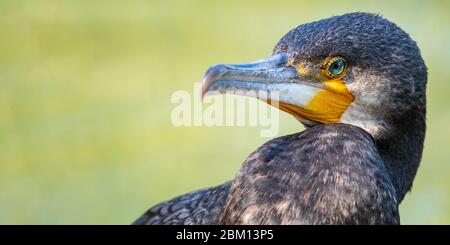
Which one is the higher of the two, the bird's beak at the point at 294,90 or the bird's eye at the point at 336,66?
the bird's eye at the point at 336,66

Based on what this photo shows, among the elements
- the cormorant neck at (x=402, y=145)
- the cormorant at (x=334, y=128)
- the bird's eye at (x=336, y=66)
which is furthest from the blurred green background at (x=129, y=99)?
the bird's eye at (x=336, y=66)

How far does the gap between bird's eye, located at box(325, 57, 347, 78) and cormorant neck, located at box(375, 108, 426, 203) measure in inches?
10.0

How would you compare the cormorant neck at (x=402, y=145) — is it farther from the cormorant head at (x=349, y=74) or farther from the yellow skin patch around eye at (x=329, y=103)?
the yellow skin patch around eye at (x=329, y=103)

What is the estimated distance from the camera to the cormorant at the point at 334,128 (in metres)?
2.87

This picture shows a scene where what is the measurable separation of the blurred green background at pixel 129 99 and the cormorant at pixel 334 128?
2499 mm

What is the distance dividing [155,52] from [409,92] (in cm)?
420

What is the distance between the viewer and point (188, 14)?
7.25 meters

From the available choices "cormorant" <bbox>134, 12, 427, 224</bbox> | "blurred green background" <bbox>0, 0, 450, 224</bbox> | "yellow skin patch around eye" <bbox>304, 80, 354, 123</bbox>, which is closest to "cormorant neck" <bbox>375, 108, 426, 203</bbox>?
"cormorant" <bbox>134, 12, 427, 224</bbox>

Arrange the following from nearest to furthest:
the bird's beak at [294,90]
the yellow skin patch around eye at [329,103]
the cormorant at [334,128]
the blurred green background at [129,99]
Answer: the cormorant at [334,128], the bird's beak at [294,90], the yellow skin patch around eye at [329,103], the blurred green background at [129,99]

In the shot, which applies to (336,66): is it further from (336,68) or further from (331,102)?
(331,102)

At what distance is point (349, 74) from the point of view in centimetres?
316

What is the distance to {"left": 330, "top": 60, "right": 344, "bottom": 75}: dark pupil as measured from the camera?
3.15 m

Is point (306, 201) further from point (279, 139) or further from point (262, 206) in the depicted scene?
point (279, 139)

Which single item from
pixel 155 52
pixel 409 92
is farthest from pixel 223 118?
pixel 155 52
